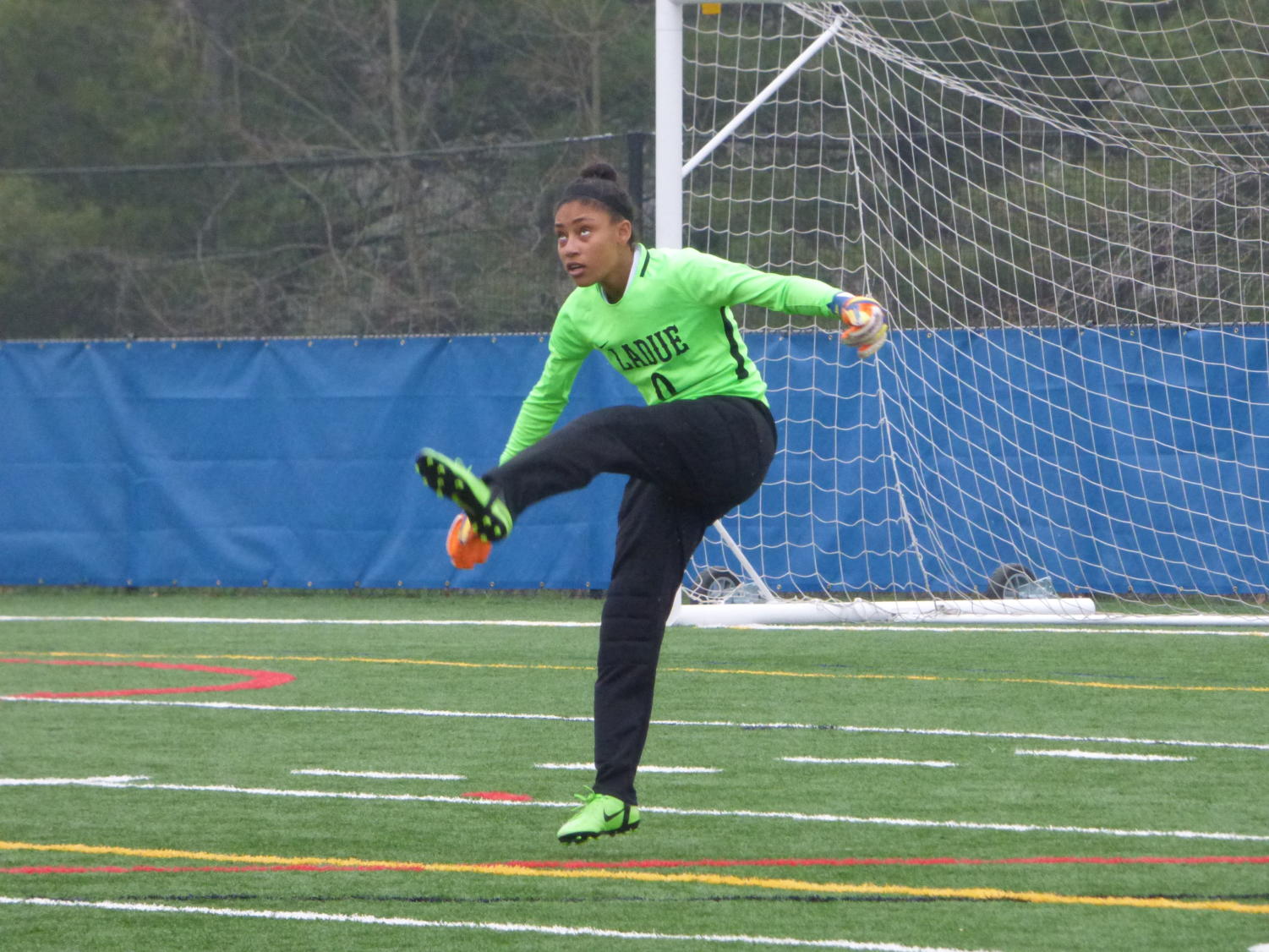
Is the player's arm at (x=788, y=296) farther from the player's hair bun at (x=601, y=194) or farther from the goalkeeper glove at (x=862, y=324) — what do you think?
the player's hair bun at (x=601, y=194)

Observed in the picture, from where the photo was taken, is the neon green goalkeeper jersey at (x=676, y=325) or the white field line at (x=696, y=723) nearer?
the neon green goalkeeper jersey at (x=676, y=325)

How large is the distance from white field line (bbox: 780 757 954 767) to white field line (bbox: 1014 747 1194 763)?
39 centimetres

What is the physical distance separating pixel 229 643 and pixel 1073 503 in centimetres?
604

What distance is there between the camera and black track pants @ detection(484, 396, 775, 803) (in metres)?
4.98

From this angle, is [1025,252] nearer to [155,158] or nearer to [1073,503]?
[1073,503]

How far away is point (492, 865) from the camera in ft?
16.9

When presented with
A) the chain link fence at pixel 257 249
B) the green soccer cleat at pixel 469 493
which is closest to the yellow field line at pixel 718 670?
the green soccer cleat at pixel 469 493

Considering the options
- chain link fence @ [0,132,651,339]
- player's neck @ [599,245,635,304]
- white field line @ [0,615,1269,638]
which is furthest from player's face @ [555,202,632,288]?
chain link fence @ [0,132,651,339]

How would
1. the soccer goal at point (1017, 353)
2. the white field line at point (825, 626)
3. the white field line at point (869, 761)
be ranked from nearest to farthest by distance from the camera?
the white field line at point (869, 761) < the white field line at point (825, 626) < the soccer goal at point (1017, 353)

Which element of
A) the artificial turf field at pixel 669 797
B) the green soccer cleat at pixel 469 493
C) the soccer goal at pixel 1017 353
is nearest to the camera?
the artificial turf field at pixel 669 797

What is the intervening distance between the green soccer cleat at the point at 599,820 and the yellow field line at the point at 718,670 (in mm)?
4447

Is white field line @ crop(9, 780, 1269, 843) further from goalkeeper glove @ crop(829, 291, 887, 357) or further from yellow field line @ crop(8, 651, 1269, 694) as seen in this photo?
yellow field line @ crop(8, 651, 1269, 694)

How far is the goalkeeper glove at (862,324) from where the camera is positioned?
4762 millimetres

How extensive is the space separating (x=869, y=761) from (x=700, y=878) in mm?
2141
